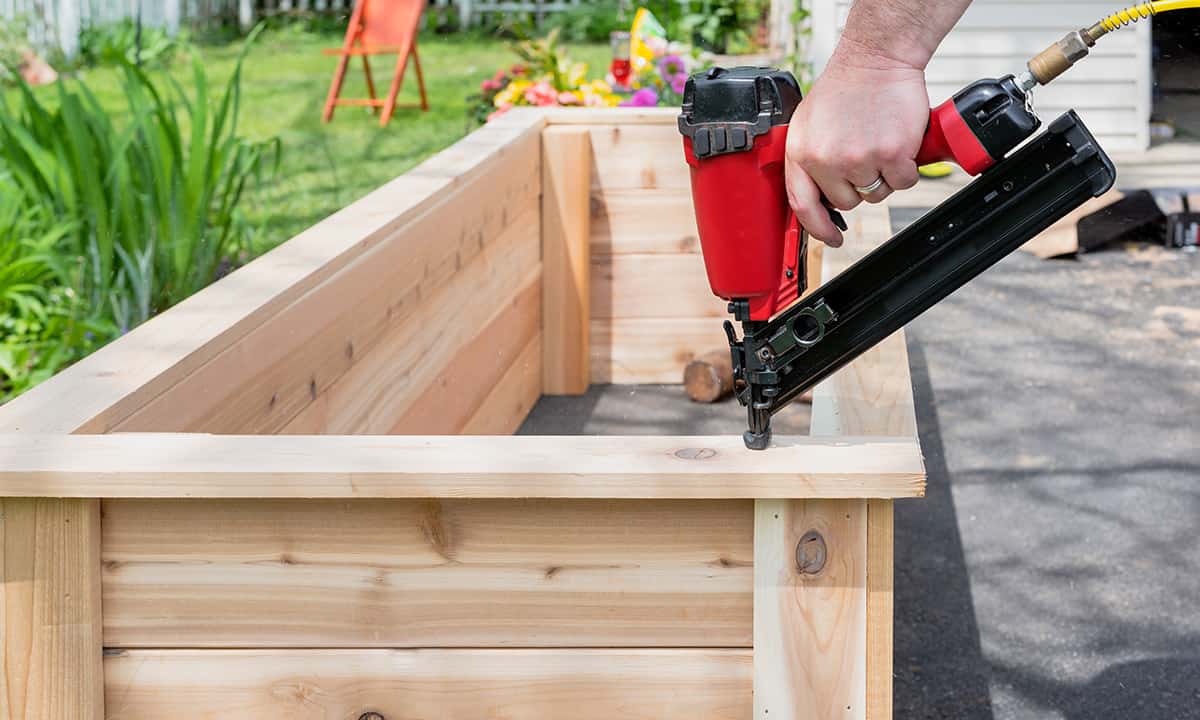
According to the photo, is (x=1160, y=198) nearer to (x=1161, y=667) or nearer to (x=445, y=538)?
(x=1161, y=667)

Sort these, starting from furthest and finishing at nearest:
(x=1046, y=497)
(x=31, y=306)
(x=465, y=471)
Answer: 1. (x=31, y=306)
2. (x=1046, y=497)
3. (x=465, y=471)

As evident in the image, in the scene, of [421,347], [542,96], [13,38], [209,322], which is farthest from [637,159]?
[13,38]

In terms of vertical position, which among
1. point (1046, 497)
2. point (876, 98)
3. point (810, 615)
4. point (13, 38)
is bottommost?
point (1046, 497)

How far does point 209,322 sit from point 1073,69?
6.45 m

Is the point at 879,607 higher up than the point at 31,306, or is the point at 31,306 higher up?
the point at 879,607

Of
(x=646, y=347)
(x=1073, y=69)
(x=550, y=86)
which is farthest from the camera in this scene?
(x=1073, y=69)

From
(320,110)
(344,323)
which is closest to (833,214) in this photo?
(344,323)

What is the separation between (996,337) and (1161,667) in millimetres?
2047

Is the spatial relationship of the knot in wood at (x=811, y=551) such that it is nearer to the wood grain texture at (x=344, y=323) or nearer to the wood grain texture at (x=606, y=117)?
the wood grain texture at (x=344, y=323)

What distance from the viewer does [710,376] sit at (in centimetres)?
379

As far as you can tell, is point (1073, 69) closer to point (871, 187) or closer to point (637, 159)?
point (637, 159)

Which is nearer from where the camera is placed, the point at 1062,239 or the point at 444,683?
the point at 444,683

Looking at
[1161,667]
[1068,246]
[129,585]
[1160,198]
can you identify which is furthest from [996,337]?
[129,585]

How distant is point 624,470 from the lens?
1295 millimetres
